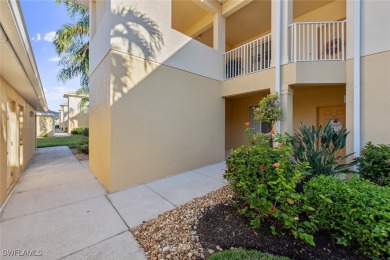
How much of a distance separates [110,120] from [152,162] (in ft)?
5.73

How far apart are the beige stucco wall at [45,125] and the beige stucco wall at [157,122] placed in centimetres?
2473

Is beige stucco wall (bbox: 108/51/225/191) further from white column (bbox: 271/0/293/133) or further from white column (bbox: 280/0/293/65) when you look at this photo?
white column (bbox: 280/0/293/65)

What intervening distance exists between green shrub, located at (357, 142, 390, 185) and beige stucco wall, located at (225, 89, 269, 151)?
579 cm

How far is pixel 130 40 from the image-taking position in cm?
507

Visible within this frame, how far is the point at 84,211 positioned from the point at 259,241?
349 centimetres

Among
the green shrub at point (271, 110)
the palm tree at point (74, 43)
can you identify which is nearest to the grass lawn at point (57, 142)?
the palm tree at point (74, 43)

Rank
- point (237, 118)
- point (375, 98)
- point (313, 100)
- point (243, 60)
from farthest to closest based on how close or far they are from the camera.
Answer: point (237, 118) < point (313, 100) < point (243, 60) < point (375, 98)

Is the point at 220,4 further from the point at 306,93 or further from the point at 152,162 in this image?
the point at 152,162

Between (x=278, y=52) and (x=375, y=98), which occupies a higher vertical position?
(x=278, y=52)

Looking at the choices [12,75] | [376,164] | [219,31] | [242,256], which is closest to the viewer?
[242,256]

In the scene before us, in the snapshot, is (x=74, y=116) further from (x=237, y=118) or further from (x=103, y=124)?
(x=103, y=124)

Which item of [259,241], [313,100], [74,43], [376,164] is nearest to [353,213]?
[259,241]

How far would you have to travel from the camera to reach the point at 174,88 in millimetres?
6086

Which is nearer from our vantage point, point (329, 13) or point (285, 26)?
point (285, 26)
